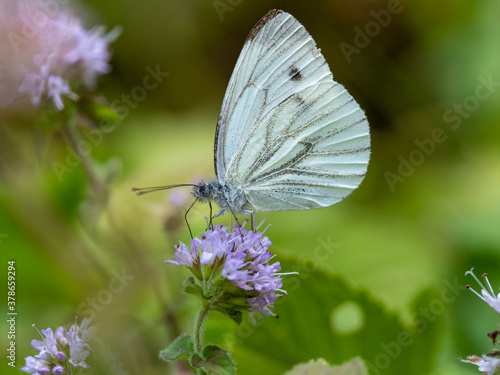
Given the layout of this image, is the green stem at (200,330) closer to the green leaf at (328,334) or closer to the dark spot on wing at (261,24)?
the green leaf at (328,334)

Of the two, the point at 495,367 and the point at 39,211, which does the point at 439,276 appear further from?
the point at 39,211

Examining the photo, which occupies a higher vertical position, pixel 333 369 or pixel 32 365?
pixel 32 365

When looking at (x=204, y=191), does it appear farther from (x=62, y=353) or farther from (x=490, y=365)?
(x=490, y=365)

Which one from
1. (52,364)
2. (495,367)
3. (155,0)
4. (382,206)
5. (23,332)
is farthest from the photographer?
(155,0)

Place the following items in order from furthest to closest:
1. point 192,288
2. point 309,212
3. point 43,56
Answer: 1. point 309,212
2. point 43,56
3. point 192,288

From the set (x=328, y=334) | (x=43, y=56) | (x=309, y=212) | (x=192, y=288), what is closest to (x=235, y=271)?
(x=192, y=288)

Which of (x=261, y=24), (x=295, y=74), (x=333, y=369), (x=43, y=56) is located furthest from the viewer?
(x=43, y=56)

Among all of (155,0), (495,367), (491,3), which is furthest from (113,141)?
(495,367)

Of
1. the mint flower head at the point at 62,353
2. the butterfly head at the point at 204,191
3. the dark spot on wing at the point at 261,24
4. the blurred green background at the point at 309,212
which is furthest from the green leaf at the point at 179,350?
the dark spot on wing at the point at 261,24

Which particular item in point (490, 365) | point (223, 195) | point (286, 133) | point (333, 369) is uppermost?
point (286, 133)
